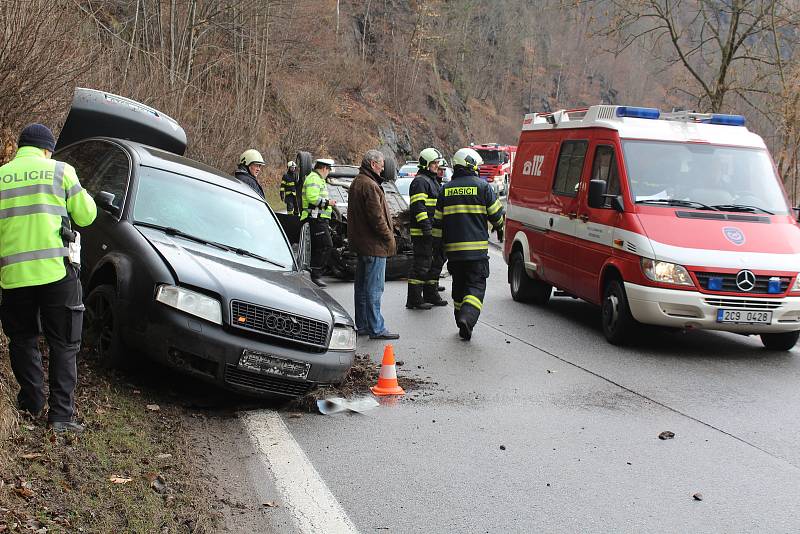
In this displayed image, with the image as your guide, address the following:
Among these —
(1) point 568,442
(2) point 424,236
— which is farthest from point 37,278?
(2) point 424,236

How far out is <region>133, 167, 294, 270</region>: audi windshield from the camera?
7.34 meters

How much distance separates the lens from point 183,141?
37.8ft

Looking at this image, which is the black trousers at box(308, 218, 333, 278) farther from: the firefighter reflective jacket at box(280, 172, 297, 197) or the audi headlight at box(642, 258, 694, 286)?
the audi headlight at box(642, 258, 694, 286)

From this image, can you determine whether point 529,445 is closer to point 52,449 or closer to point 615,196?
point 52,449

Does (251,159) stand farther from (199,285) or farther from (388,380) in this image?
(199,285)

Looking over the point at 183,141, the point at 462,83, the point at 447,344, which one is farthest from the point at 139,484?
the point at 462,83

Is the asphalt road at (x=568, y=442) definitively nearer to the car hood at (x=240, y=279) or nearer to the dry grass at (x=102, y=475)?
the dry grass at (x=102, y=475)

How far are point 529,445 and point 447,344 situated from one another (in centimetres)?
369

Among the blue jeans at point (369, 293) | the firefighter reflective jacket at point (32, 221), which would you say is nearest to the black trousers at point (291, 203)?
the blue jeans at point (369, 293)

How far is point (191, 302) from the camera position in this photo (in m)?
6.21

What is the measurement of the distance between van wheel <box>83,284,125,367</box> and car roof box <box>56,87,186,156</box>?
170 inches

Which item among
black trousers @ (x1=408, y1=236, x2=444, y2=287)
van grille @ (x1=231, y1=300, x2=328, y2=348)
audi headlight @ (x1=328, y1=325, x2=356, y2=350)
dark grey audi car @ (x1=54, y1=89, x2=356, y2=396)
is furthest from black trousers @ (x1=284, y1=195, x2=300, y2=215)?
van grille @ (x1=231, y1=300, x2=328, y2=348)

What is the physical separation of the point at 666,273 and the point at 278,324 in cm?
442

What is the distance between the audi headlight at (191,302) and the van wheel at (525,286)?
→ 7.09m
